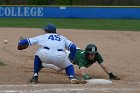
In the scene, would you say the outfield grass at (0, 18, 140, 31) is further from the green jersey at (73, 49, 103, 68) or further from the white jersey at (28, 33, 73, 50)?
the white jersey at (28, 33, 73, 50)

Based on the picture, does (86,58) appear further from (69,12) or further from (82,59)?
(69,12)

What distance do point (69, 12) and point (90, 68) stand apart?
79.8 ft

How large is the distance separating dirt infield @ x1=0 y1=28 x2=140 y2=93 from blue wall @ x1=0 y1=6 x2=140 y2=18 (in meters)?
13.8

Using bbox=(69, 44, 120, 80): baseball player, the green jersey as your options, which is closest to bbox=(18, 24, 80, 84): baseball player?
bbox=(69, 44, 120, 80): baseball player

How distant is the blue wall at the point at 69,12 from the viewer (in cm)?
3594

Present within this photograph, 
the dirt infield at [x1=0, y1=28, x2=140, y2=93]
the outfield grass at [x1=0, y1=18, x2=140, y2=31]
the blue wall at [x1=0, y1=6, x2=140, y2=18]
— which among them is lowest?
the dirt infield at [x1=0, y1=28, x2=140, y2=93]

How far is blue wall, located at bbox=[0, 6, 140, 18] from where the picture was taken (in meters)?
35.9

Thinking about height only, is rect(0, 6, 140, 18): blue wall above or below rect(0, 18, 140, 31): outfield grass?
above

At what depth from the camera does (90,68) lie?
12.5 meters

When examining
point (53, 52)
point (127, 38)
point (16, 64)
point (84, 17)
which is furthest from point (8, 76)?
point (84, 17)

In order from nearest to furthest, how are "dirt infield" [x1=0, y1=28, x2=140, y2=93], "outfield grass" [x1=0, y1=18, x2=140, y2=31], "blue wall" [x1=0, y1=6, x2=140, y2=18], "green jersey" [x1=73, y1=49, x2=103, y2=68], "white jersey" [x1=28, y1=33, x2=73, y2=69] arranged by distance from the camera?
"dirt infield" [x1=0, y1=28, x2=140, y2=93], "white jersey" [x1=28, y1=33, x2=73, y2=69], "green jersey" [x1=73, y1=49, x2=103, y2=68], "outfield grass" [x1=0, y1=18, x2=140, y2=31], "blue wall" [x1=0, y1=6, x2=140, y2=18]

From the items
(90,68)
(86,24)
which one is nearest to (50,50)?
(90,68)

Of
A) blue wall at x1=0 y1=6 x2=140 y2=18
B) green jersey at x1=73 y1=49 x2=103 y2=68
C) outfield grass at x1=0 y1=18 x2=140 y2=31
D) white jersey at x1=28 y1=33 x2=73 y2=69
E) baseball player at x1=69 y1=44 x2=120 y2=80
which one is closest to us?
white jersey at x1=28 y1=33 x2=73 y2=69

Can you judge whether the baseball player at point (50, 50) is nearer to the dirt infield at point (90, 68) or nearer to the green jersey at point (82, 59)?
the dirt infield at point (90, 68)
